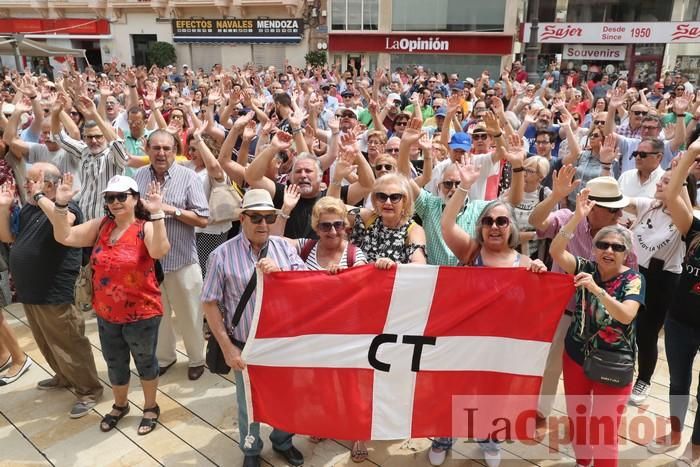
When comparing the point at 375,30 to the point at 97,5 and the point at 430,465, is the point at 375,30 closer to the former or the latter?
the point at 97,5

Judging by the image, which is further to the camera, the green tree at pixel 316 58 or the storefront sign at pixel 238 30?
the storefront sign at pixel 238 30

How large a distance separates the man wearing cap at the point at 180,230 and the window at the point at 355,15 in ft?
87.7

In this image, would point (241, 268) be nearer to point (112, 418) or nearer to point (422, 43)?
point (112, 418)

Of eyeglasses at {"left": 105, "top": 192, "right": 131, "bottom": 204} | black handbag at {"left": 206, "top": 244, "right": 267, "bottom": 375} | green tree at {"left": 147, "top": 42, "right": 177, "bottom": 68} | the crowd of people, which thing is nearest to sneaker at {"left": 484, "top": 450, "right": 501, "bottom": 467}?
the crowd of people

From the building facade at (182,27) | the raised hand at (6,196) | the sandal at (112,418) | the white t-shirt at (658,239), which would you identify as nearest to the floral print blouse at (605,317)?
the white t-shirt at (658,239)

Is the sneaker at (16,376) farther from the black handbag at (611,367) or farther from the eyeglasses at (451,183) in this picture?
the black handbag at (611,367)

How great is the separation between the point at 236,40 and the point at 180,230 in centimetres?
2955

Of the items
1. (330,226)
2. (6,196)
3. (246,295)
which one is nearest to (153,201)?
(246,295)

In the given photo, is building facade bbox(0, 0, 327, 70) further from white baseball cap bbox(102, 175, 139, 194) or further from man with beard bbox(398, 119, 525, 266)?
white baseball cap bbox(102, 175, 139, 194)

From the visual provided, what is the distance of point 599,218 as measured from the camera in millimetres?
3484

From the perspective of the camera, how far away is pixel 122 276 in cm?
353

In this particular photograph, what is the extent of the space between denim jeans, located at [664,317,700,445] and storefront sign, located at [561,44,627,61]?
82.9ft

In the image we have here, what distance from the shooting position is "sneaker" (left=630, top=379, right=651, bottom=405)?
419cm

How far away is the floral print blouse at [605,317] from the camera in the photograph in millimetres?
2977
